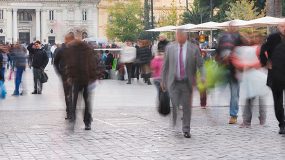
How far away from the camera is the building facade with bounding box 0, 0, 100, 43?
134750 mm

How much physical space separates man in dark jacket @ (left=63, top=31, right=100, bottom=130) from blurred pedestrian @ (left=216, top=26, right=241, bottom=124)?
263 cm

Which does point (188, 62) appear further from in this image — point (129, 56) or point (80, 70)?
point (129, 56)

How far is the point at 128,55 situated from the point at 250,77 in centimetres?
1950

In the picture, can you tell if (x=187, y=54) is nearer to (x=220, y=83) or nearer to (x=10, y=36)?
(x=220, y=83)

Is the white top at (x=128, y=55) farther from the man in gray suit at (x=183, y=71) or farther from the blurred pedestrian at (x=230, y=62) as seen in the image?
the man in gray suit at (x=183, y=71)

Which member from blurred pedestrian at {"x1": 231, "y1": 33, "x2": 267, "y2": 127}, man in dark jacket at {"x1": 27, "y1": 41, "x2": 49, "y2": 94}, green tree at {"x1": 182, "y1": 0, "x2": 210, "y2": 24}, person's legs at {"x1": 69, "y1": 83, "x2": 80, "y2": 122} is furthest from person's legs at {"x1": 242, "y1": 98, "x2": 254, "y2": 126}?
green tree at {"x1": 182, "y1": 0, "x2": 210, "y2": 24}

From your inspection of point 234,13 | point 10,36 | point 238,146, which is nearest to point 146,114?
point 238,146

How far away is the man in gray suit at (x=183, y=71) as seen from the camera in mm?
13133

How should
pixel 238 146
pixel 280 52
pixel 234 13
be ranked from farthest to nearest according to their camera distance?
pixel 234 13 → pixel 280 52 → pixel 238 146

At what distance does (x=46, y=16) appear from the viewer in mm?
137375

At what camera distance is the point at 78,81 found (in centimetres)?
1414

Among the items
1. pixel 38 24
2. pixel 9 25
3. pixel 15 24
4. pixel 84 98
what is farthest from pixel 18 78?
pixel 15 24

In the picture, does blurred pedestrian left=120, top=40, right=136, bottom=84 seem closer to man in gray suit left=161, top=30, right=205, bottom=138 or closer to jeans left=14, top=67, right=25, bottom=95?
jeans left=14, top=67, right=25, bottom=95

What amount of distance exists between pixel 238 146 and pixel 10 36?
125050mm
